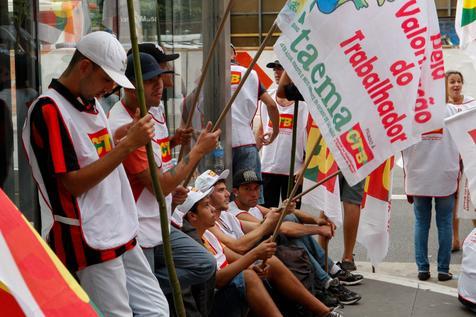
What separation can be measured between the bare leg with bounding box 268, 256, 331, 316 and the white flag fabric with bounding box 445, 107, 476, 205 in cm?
149

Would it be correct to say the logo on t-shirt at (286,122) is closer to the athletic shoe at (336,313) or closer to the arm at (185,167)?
the athletic shoe at (336,313)

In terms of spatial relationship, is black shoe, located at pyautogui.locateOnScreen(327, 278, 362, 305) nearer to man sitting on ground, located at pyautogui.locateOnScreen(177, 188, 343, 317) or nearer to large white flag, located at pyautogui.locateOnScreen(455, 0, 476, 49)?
man sitting on ground, located at pyautogui.locateOnScreen(177, 188, 343, 317)

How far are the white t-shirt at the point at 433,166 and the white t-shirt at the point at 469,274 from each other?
1.17 metres

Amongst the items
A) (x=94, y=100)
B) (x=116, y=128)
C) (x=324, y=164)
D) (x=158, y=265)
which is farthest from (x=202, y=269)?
(x=324, y=164)

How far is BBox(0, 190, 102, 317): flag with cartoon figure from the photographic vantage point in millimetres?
1581

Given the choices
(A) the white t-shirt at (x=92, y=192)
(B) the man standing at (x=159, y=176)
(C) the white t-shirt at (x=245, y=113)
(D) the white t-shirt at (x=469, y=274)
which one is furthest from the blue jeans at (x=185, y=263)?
(C) the white t-shirt at (x=245, y=113)

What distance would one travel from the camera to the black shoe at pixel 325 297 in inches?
306

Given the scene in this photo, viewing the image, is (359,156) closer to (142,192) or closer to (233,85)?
(142,192)

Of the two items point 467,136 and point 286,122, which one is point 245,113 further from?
point 467,136

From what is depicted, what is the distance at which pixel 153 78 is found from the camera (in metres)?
4.82

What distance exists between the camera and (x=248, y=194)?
7.48 m

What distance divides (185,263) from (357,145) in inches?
41.2

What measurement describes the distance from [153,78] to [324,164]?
3.55m

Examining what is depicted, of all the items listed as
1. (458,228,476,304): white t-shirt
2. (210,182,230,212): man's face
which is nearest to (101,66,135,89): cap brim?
(210,182,230,212): man's face
